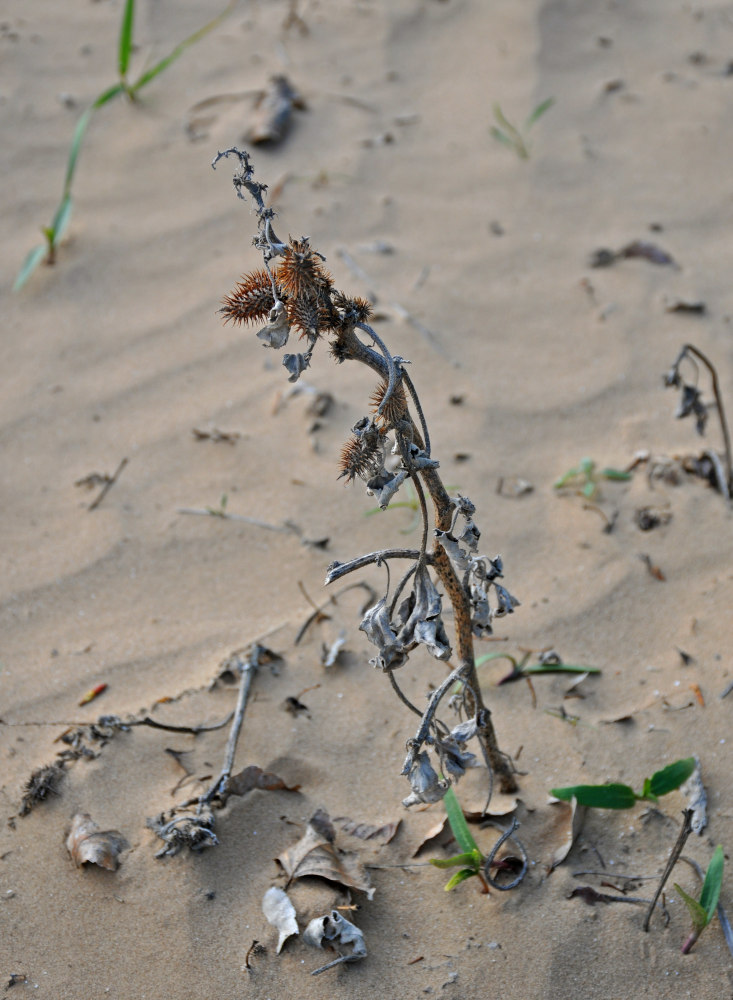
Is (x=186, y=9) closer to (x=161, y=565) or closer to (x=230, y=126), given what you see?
(x=230, y=126)

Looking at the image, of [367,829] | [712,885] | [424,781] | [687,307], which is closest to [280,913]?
[367,829]

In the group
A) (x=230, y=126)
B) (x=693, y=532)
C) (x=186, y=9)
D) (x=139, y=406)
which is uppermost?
(x=186, y=9)

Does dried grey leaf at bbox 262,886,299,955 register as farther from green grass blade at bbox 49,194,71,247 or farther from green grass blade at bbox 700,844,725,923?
green grass blade at bbox 49,194,71,247

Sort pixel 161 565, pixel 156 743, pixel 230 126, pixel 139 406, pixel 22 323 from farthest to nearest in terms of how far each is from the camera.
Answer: pixel 230 126 < pixel 22 323 < pixel 139 406 < pixel 161 565 < pixel 156 743

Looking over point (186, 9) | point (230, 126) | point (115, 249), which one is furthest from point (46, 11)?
point (115, 249)

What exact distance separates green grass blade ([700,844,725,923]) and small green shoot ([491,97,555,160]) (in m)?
3.07

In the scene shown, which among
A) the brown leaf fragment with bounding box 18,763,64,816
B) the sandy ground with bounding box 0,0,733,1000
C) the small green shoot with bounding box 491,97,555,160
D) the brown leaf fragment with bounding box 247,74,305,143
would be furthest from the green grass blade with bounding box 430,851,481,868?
the brown leaf fragment with bounding box 247,74,305,143

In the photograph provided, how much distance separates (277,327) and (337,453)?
5.16 ft

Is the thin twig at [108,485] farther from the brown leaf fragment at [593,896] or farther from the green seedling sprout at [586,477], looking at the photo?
the brown leaf fragment at [593,896]

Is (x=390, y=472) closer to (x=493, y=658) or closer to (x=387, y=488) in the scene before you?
(x=387, y=488)

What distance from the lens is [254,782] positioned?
1979 mm

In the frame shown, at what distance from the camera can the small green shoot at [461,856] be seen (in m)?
1.70

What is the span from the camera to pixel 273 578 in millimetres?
2510

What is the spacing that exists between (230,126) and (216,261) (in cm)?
90
